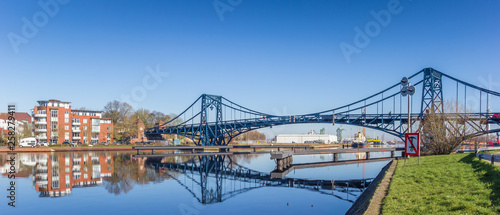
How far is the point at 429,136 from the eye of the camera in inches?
1476

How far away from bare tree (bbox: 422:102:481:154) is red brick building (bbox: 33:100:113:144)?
73049 millimetres

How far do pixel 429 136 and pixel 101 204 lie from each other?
32143 millimetres

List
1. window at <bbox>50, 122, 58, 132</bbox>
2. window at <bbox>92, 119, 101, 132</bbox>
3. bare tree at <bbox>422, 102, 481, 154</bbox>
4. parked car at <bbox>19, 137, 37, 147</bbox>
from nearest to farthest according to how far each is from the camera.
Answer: bare tree at <bbox>422, 102, 481, 154</bbox>
parked car at <bbox>19, 137, 37, 147</bbox>
window at <bbox>50, 122, 58, 132</bbox>
window at <bbox>92, 119, 101, 132</bbox>

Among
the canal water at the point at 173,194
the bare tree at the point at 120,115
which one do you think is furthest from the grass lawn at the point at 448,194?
the bare tree at the point at 120,115

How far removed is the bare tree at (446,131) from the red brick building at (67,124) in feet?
240

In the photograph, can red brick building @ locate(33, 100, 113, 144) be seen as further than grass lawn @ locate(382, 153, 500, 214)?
Yes

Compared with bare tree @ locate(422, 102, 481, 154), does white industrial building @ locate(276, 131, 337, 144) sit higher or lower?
lower

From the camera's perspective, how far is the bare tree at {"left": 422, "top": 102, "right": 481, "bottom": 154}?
36.0 m

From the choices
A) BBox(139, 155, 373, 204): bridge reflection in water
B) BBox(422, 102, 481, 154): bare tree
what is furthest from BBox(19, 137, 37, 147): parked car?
BBox(422, 102, 481, 154): bare tree

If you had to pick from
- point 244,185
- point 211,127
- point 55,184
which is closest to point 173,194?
point 244,185

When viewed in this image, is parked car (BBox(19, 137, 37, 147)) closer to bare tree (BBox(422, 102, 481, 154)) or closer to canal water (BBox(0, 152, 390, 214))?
canal water (BBox(0, 152, 390, 214))

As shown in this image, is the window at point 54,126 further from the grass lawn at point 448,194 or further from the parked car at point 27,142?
the grass lawn at point 448,194

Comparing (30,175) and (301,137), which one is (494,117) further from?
(301,137)

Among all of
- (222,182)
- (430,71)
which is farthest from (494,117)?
(222,182)
